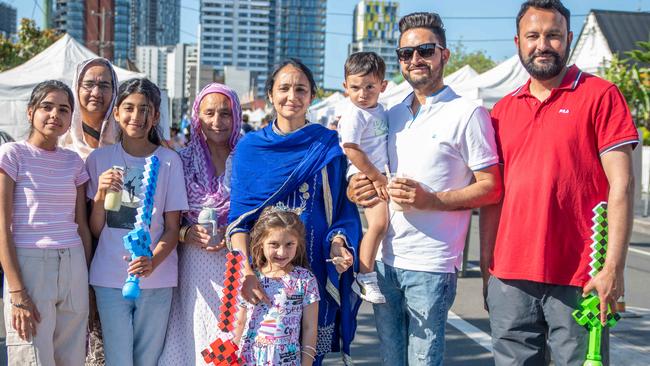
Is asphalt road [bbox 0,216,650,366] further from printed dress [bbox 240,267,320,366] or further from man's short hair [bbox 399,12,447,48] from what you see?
man's short hair [bbox 399,12,447,48]

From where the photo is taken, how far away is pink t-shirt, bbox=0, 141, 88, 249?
11.3ft

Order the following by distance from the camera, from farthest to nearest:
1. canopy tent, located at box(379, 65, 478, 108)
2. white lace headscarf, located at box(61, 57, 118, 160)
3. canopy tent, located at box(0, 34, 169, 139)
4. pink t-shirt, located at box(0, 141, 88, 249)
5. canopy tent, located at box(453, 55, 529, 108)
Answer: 1. canopy tent, located at box(379, 65, 478, 108)
2. canopy tent, located at box(0, 34, 169, 139)
3. canopy tent, located at box(453, 55, 529, 108)
4. white lace headscarf, located at box(61, 57, 118, 160)
5. pink t-shirt, located at box(0, 141, 88, 249)

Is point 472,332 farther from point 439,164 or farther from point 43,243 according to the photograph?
point 43,243

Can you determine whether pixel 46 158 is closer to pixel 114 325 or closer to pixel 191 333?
pixel 114 325

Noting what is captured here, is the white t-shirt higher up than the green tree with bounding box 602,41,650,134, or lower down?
lower down

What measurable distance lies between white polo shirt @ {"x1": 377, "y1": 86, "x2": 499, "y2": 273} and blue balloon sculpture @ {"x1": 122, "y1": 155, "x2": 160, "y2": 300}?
1.21 meters

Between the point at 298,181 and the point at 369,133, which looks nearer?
the point at 298,181

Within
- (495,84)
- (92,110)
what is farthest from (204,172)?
(495,84)

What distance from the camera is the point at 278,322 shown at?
3.49 meters

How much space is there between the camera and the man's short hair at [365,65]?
4215mm

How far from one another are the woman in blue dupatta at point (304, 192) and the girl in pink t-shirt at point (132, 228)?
1.22 feet

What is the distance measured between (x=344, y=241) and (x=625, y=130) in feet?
4.63

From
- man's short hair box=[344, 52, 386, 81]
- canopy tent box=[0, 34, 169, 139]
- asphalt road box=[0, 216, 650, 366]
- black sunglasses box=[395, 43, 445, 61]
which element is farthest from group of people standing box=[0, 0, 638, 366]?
canopy tent box=[0, 34, 169, 139]

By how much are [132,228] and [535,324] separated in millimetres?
2074
